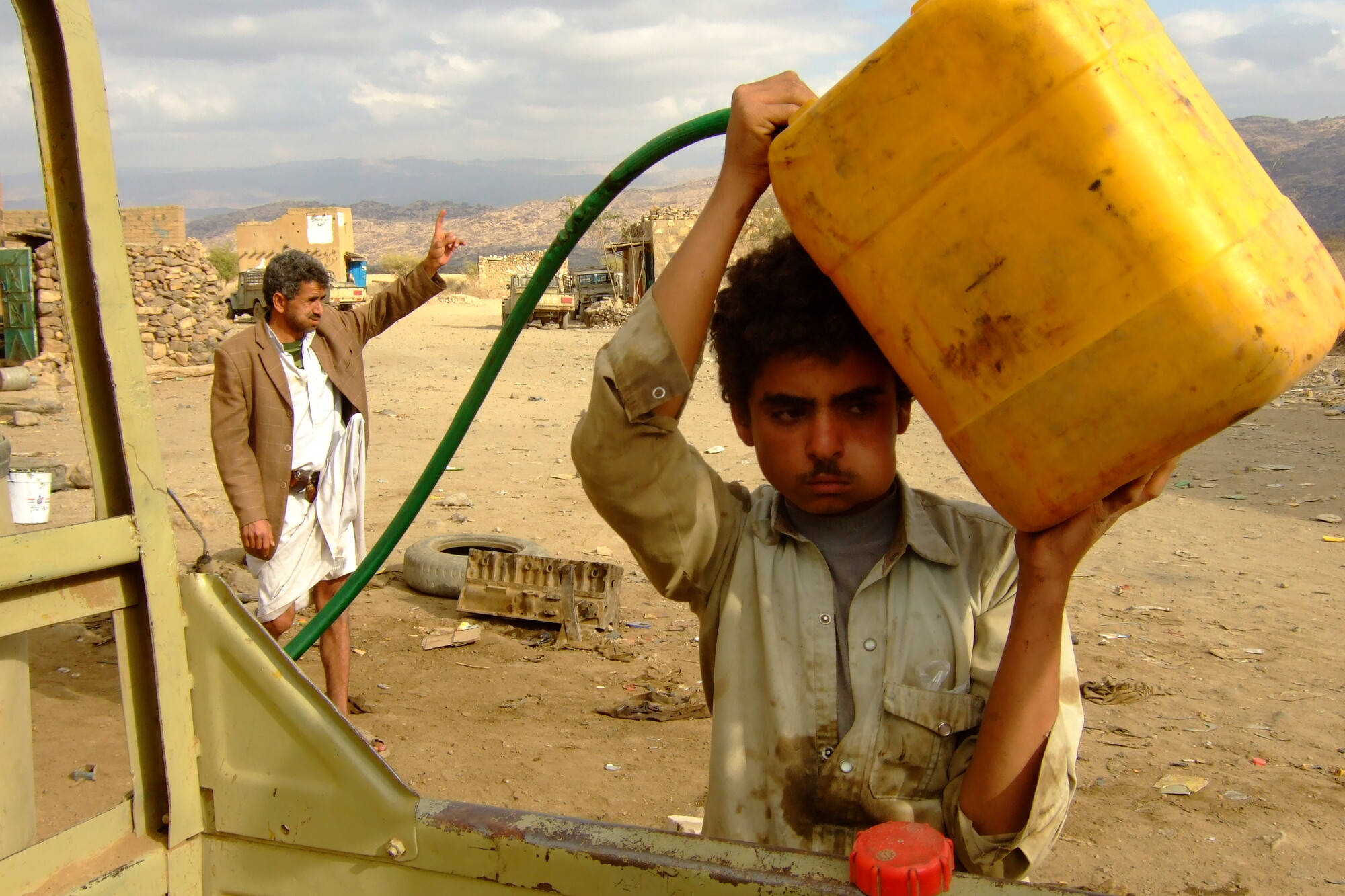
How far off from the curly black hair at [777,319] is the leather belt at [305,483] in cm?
293

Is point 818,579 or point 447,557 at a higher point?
point 818,579

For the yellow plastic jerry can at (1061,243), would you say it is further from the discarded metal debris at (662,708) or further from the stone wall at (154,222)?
the stone wall at (154,222)

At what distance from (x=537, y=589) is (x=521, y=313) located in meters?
3.91

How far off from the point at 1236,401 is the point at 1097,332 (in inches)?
5.7

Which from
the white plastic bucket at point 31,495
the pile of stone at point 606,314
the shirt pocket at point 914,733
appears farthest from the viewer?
the pile of stone at point 606,314

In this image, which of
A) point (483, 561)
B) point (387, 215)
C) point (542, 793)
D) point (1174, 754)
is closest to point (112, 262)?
point (542, 793)

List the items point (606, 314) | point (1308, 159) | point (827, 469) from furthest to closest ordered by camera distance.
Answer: point (1308, 159) < point (606, 314) < point (827, 469)

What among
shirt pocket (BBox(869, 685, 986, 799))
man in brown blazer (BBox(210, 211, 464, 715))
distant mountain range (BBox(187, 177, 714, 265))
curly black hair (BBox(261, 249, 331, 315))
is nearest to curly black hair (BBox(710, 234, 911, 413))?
shirt pocket (BBox(869, 685, 986, 799))

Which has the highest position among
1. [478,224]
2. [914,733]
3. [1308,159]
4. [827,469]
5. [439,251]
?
[478,224]

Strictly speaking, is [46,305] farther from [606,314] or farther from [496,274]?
[496,274]

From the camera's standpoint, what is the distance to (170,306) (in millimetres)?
16156

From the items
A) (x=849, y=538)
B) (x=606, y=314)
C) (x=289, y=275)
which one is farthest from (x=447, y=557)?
(x=606, y=314)

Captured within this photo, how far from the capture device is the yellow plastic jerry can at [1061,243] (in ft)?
3.18

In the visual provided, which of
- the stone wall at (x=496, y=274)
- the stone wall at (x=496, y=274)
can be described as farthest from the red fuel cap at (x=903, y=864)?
the stone wall at (x=496, y=274)
